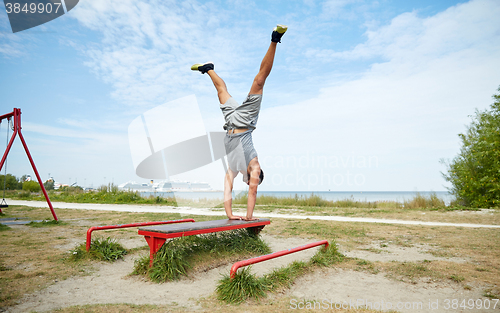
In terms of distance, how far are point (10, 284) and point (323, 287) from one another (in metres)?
3.79

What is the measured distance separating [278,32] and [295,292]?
3281 mm

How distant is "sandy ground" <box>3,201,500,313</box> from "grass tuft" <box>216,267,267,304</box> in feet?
0.92

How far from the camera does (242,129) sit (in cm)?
474

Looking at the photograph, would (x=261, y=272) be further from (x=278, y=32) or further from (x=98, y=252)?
(x=278, y=32)

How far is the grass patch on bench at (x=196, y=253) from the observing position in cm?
383

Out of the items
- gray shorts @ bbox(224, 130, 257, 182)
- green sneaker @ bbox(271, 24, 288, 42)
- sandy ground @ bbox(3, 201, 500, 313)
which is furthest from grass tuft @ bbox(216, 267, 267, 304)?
green sneaker @ bbox(271, 24, 288, 42)

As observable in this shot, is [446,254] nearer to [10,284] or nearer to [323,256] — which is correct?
[323,256]

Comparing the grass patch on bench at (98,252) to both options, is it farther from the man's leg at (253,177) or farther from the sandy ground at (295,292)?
the man's leg at (253,177)

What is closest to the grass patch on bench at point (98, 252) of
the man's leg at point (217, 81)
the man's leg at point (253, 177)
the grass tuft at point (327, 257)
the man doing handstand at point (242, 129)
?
the man doing handstand at point (242, 129)

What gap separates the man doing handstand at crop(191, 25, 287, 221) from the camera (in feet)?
15.0

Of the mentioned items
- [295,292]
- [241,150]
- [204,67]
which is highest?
[204,67]

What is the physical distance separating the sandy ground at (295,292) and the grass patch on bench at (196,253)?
0.14 meters

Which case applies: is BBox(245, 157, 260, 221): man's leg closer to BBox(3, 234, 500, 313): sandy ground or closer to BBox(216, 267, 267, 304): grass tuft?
BBox(3, 234, 500, 313): sandy ground

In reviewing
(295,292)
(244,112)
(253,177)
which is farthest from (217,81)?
(295,292)
